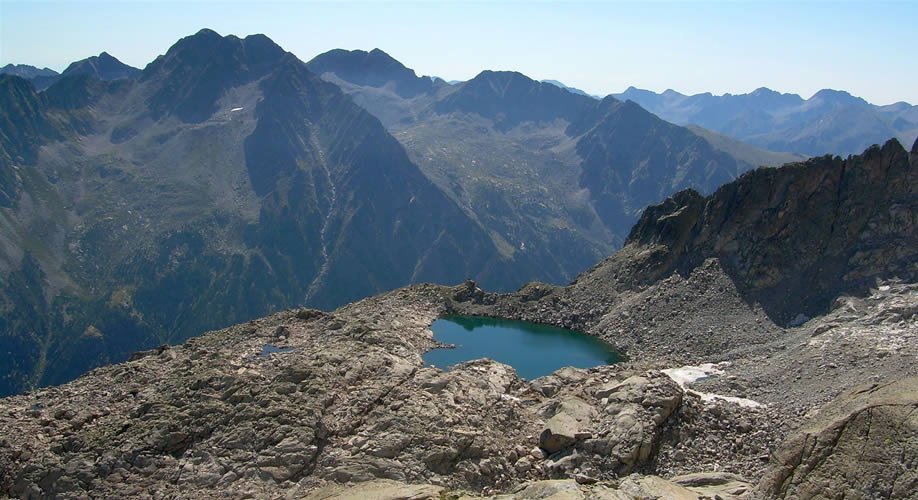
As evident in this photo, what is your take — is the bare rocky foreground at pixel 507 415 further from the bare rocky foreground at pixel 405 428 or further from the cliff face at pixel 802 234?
the cliff face at pixel 802 234

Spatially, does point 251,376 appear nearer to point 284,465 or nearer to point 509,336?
point 284,465

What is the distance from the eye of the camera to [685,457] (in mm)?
47500

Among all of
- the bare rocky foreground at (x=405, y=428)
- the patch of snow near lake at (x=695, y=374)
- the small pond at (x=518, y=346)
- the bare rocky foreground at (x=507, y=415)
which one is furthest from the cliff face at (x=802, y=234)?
the bare rocky foreground at (x=405, y=428)

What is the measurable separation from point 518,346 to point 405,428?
46.2 m

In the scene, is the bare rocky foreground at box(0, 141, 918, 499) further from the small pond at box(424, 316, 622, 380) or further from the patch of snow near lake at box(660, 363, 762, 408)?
the small pond at box(424, 316, 622, 380)

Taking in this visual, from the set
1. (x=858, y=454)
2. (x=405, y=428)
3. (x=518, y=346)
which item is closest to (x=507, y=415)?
(x=405, y=428)

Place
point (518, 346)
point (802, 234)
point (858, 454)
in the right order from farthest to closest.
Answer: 1. point (802, 234)
2. point (518, 346)
3. point (858, 454)

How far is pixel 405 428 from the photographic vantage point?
47.4 m

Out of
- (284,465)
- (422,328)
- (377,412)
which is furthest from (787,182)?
(284,465)

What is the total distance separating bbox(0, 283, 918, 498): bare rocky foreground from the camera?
1708 inches

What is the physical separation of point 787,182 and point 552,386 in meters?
58.3

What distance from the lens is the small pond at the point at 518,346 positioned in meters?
81.8

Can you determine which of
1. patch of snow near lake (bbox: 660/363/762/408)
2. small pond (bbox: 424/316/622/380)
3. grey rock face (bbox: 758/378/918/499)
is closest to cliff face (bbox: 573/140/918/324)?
small pond (bbox: 424/316/622/380)

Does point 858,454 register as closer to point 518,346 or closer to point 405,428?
point 405,428
